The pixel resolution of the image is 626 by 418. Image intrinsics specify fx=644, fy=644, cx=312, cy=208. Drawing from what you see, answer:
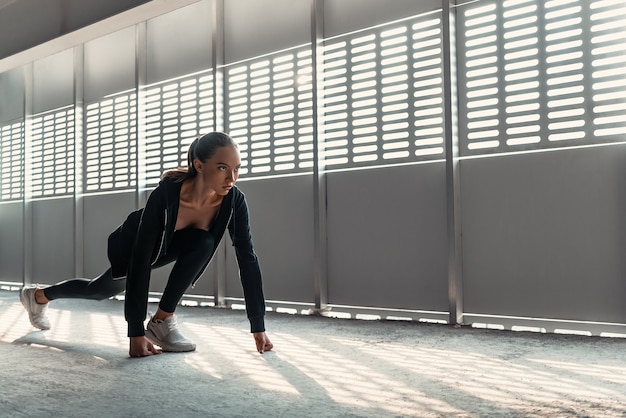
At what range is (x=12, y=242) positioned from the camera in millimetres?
6711

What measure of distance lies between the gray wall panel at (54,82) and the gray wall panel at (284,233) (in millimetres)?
2734

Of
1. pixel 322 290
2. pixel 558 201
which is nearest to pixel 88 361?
pixel 322 290

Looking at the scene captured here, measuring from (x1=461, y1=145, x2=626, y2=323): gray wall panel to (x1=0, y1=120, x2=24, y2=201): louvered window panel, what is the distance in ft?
16.5

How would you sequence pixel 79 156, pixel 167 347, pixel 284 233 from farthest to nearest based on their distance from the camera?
pixel 79 156
pixel 284 233
pixel 167 347

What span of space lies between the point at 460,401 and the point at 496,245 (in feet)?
5.57

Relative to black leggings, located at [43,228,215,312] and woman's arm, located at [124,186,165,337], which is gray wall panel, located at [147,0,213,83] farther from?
woman's arm, located at [124,186,165,337]

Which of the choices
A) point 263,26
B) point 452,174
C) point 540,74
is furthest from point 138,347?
point 263,26

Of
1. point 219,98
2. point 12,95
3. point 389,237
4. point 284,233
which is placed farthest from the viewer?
point 12,95

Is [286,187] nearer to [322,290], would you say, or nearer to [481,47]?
[322,290]

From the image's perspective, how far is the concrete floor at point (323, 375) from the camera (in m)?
1.69

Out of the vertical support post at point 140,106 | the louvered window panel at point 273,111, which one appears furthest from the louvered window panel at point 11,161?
the louvered window panel at point 273,111

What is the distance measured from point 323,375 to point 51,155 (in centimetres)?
507

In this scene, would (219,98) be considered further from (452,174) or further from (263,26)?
(452,174)

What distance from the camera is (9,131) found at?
690 cm
